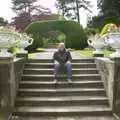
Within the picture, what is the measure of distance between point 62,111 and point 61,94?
3.57 feet

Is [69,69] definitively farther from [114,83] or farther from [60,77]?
[114,83]

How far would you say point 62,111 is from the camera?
9461 mm

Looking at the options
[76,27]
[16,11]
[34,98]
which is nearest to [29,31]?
[76,27]

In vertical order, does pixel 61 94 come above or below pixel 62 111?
above

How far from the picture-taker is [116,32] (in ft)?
30.1

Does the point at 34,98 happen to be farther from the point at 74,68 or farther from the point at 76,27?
the point at 76,27

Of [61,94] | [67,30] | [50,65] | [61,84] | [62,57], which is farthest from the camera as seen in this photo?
[67,30]

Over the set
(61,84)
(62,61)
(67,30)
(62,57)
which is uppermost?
(67,30)

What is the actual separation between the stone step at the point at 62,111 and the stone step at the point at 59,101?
22 centimetres

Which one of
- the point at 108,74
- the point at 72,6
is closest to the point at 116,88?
the point at 108,74

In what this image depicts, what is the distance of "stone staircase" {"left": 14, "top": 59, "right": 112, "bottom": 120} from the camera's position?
31.3ft

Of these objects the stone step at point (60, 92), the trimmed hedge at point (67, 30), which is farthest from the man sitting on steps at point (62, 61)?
the trimmed hedge at point (67, 30)

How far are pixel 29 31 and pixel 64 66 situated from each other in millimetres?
11087

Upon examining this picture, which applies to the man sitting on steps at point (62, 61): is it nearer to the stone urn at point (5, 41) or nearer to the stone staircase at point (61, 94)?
the stone staircase at point (61, 94)
